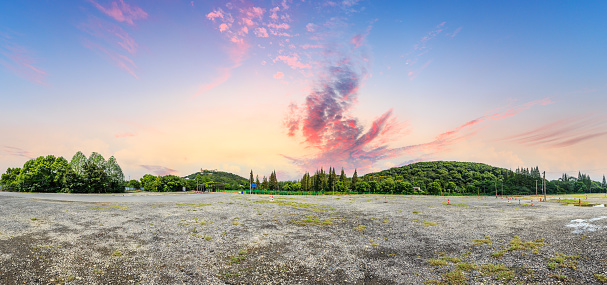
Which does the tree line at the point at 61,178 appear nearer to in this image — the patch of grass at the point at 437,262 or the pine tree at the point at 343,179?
the patch of grass at the point at 437,262

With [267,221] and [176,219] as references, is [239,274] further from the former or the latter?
[176,219]

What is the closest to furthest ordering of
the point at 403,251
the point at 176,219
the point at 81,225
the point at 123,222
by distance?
the point at 403,251, the point at 81,225, the point at 123,222, the point at 176,219

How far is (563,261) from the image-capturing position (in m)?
12.1

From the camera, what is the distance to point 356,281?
1063 centimetres

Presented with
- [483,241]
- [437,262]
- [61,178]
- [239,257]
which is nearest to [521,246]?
[483,241]

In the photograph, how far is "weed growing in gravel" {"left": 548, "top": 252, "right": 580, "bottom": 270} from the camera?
37.8 feet

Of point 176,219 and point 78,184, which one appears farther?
point 78,184

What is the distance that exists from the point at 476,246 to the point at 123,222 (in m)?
25.8

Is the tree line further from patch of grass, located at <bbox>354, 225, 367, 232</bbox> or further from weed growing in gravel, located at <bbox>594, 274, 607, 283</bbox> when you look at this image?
weed growing in gravel, located at <bbox>594, 274, 607, 283</bbox>

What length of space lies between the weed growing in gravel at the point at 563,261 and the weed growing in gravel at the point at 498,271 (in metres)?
1.99

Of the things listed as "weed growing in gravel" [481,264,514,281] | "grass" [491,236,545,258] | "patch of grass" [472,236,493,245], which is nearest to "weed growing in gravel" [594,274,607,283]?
"weed growing in gravel" [481,264,514,281]

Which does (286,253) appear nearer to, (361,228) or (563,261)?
(361,228)

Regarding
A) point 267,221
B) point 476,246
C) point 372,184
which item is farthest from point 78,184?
point 372,184

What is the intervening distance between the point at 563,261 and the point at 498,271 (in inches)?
149
